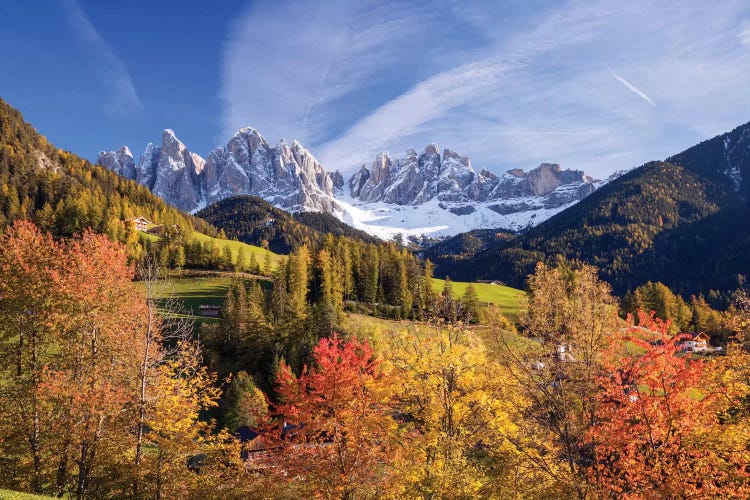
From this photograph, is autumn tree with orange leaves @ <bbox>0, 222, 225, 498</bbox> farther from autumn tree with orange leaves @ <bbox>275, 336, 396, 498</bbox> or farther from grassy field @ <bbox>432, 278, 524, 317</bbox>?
grassy field @ <bbox>432, 278, 524, 317</bbox>

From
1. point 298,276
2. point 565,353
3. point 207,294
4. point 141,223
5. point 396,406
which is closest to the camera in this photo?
point 565,353

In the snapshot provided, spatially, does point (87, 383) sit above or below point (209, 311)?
below

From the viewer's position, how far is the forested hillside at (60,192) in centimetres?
10894

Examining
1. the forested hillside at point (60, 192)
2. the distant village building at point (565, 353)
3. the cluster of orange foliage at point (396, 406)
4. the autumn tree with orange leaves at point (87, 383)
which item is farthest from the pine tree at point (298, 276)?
the distant village building at point (565, 353)

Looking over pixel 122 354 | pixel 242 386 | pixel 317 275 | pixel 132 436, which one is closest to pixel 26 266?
pixel 122 354

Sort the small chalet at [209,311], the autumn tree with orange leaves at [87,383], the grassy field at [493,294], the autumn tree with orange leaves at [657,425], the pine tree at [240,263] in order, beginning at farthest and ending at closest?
the grassy field at [493,294]
the pine tree at [240,263]
the small chalet at [209,311]
the autumn tree with orange leaves at [87,383]
the autumn tree with orange leaves at [657,425]

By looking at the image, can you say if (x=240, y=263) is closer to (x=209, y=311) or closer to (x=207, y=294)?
(x=207, y=294)

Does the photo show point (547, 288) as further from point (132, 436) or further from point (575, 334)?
point (132, 436)

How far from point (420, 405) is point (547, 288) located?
26.3 feet

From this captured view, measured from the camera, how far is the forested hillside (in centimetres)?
10894

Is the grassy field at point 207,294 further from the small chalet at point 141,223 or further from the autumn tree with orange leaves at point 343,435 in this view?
the autumn tree with orange leaves at point 343,435

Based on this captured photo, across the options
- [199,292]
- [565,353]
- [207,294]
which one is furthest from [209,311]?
[565,353]

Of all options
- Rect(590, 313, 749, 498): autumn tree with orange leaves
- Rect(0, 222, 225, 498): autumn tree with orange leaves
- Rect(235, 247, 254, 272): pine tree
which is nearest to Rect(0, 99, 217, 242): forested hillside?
Rect(235, 247, 254, 272): pine tree

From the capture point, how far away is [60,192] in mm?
132250
